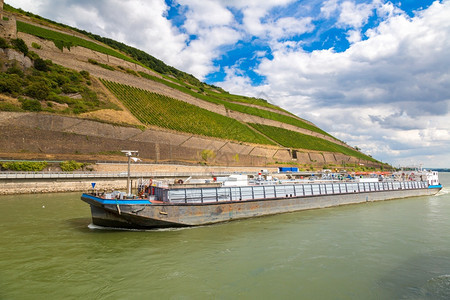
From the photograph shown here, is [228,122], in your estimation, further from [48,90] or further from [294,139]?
[48,90]

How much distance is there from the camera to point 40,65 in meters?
56.0

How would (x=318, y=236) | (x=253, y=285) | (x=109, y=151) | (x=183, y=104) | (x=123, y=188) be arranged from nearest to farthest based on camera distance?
(x=253, y=285) → (x=318, y=236) → (x=123, y=188) → (x=109, y=151) → (x=183, y=104)

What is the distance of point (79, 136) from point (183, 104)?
41332 millimetres

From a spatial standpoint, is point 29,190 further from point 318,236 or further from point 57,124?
point 318,236

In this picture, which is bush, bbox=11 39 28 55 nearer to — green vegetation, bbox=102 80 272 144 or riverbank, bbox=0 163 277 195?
green vegetation, bbox=102 80 272 144

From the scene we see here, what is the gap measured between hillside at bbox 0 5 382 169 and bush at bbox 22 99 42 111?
0.47 feet

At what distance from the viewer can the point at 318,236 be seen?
52.9 ft

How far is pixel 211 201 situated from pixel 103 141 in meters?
35.4

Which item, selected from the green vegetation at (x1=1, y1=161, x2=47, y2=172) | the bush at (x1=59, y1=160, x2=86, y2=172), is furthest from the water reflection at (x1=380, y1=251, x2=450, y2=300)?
the bush at (x1=59, y1=160, x2=86, y2=172)

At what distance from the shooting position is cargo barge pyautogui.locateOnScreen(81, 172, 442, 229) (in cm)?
1555

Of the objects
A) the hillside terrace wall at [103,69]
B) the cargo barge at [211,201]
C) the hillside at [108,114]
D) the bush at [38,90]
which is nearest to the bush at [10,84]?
the hillside at [108,114]

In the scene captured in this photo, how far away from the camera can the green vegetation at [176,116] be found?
214ft

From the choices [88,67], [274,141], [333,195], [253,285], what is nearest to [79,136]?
[88,67]

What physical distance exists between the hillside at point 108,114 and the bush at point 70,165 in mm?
3486
